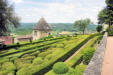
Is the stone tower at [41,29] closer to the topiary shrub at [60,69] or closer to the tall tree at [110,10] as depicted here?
the tall tree at [110,10]

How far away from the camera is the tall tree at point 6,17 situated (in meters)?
16.0

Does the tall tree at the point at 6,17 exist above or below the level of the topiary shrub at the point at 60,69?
above

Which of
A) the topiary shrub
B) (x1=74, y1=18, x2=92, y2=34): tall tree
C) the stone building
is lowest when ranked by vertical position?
the topiary shrub

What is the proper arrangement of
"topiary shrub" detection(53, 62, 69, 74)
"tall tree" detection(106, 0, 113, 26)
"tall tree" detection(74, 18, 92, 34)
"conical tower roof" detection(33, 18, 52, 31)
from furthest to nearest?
"tall tree" detection(74, 18, 92, 34), "conical tower roof" detection(33, 18, 52, 31), "tall tree" detection(106, 0, 113, 26), "topiary shrub" detection(53, 62, 69, 74)

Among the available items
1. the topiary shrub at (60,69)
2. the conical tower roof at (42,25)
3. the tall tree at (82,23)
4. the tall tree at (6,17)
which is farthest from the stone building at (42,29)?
the topiary shrub at (60,69)

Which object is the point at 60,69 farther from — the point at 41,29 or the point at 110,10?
the point at 110,10

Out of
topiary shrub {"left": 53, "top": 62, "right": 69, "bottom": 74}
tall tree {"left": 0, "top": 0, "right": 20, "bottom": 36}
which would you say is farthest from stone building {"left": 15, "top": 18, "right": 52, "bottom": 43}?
topiary shrub {"left": 53, "top": 62, "right": 69, "bottom": 74}

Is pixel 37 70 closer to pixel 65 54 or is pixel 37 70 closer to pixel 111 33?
pixel 65 54

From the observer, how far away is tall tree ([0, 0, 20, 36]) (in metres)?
16.0

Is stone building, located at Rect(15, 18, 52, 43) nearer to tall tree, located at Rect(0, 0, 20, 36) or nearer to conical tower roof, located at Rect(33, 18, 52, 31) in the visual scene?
conical tower roof, located at Rect(33, 18, 52, 31)

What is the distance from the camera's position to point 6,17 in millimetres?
16578

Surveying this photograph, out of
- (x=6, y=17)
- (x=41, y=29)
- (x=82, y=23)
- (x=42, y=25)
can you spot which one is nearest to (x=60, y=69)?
(x=6, y=17)

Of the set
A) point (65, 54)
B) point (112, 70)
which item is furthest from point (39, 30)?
point (112, 70)

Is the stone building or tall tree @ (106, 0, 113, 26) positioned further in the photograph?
the stone building
